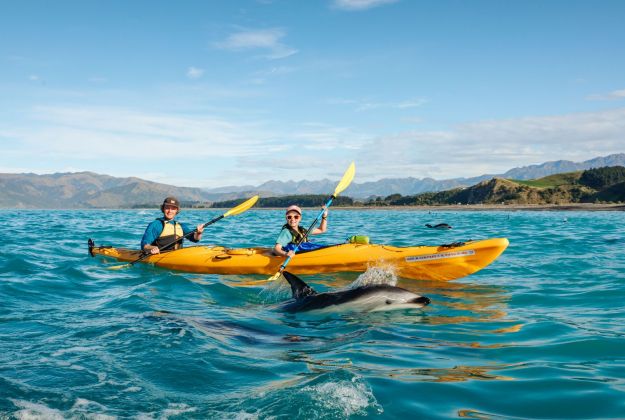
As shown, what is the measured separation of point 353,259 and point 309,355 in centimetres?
609

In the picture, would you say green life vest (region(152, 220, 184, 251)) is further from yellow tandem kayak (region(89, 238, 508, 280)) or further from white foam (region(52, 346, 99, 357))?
white foam (region(52, 346, 99, 357))

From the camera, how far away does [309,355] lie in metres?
5.99

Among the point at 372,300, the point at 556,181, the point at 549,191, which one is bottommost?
the point at 372,300

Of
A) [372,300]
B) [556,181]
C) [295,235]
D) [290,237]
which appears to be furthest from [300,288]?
[556,181]

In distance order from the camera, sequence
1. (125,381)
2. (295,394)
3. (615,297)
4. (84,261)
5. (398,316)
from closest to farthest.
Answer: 1. (295,394)
2. (125,381)
3. (398,316)
4. (615,297)
5. (84,261)

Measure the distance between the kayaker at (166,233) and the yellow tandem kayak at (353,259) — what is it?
0.33 meters

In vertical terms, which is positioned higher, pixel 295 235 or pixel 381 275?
pixel 295 235

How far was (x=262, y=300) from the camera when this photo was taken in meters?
9.95

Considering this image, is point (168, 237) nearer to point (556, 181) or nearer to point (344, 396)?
point (344, 396)

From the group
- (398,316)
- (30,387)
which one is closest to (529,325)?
(398,316)

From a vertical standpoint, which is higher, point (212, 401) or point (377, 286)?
point (377, 286)

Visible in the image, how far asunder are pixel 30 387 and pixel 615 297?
926 centimetres

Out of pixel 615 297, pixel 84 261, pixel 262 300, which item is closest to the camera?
pixel 615 297

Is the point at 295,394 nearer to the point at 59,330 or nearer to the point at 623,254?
the point at 59,330
